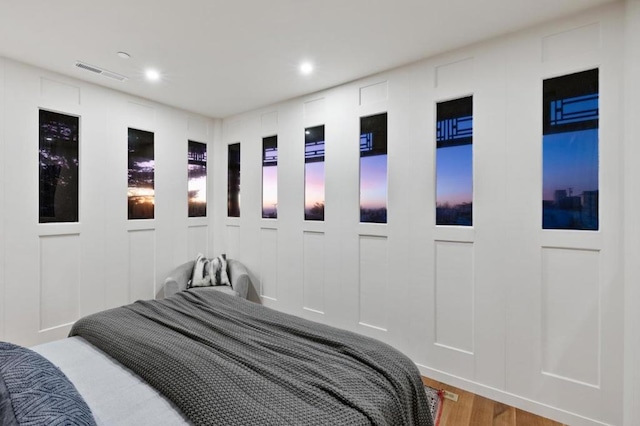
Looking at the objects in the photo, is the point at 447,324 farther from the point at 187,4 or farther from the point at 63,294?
the point at 63,294

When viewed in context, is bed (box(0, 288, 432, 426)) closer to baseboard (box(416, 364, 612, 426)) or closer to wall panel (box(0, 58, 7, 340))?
baseboard (box(416, 364, 612, 426))

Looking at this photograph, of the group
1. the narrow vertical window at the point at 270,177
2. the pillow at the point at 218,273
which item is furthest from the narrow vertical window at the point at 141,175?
the narrow vertical window at the point at 270,177

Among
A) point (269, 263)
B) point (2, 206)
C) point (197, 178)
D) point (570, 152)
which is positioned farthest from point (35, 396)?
point (197, 178)

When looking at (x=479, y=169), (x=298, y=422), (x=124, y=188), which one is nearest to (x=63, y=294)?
(x=124, y=188)

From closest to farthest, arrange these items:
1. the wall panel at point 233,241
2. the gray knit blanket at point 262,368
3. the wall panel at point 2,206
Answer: the gray knit blanket at point 262,368 → the wall panel at point 2,206 → the wall panel at point 233,241

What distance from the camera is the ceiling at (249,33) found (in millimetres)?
1956

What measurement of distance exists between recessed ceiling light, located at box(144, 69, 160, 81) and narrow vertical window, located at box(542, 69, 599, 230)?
320 centimetres

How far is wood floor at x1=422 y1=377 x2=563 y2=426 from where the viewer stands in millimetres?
2055

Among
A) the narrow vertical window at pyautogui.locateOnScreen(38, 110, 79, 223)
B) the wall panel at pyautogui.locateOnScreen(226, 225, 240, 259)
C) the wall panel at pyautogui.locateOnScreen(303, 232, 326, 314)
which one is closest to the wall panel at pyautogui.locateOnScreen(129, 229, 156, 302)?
the narrow vertical window at pyautogui.locateOnScreen(38, 110, 79, 223)

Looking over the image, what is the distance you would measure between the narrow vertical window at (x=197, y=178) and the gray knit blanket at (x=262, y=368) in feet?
7.30

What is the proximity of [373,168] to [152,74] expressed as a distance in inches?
89.1

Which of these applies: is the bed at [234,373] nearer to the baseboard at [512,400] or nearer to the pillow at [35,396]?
the pillow at [35,396]

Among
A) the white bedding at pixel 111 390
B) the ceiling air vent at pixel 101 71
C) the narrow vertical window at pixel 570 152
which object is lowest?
the white bedding at pixel 111 390

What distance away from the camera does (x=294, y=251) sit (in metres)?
3.55
